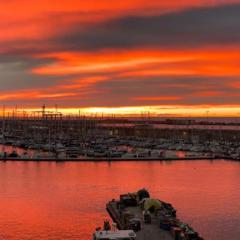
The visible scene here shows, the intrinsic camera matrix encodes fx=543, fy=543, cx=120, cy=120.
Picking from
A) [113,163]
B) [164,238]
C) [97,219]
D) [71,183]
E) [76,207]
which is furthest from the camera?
[113,163]

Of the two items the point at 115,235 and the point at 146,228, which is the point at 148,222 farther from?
the point at 115,235

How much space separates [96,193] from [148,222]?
9.02 meters

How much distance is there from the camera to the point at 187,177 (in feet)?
110

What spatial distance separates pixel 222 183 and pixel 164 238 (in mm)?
15676

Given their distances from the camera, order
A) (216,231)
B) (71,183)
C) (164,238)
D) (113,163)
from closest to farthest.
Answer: (164,238) < (216,231) < (71,183) < (113,163)

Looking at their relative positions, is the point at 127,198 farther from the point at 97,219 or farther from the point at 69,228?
the point at 69,228

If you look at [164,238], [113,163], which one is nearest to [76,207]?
[164,238]

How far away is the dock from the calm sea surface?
779mm

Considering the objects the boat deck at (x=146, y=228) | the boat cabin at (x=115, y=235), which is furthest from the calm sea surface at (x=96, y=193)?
the boat cabin at (x=115, y=235)

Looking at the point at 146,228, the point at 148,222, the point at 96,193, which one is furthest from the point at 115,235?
the point at 96,193

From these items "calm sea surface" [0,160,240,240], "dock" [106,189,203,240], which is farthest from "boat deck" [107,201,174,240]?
"calm sea surface" [0,160,240,240]

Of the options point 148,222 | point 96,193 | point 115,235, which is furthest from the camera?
point 96,193

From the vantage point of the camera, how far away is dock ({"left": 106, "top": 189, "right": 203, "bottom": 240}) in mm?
16125

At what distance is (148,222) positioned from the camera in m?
18.0
